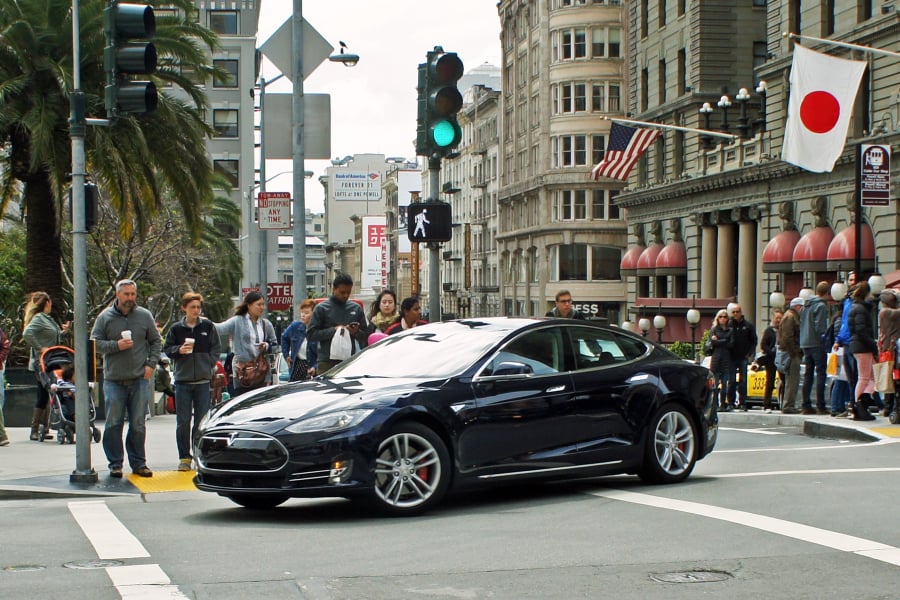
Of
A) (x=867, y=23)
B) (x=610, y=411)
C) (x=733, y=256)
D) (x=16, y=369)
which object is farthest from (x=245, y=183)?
(x=610, y=411)

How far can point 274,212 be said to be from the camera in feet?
85.9

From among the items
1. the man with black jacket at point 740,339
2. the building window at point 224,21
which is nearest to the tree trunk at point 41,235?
the man with black jacket at point 740,339

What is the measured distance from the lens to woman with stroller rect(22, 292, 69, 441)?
17.2m

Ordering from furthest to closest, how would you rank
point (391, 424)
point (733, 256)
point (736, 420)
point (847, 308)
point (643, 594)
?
point (733, 256)
point (736, 420)
point (847, 308)
point (391, 424)
point (643, 594)

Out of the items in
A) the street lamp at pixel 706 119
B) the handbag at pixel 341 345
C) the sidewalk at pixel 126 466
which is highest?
the street lamp at pixel 706 119

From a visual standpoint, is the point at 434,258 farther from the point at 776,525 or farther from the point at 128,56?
the point at 776,525

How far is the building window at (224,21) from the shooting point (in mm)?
91188

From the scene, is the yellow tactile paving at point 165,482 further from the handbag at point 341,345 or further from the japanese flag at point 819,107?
the japanese flag at point 819,107

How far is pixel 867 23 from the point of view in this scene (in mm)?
43688

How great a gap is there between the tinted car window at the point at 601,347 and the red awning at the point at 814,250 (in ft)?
120

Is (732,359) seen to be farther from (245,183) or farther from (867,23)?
(245,183)

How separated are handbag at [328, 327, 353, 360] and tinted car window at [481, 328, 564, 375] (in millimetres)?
3883

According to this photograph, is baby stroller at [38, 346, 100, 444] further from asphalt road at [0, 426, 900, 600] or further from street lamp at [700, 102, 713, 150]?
street lamp at [700, 102, 713, 150]

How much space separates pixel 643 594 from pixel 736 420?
16.1 m
